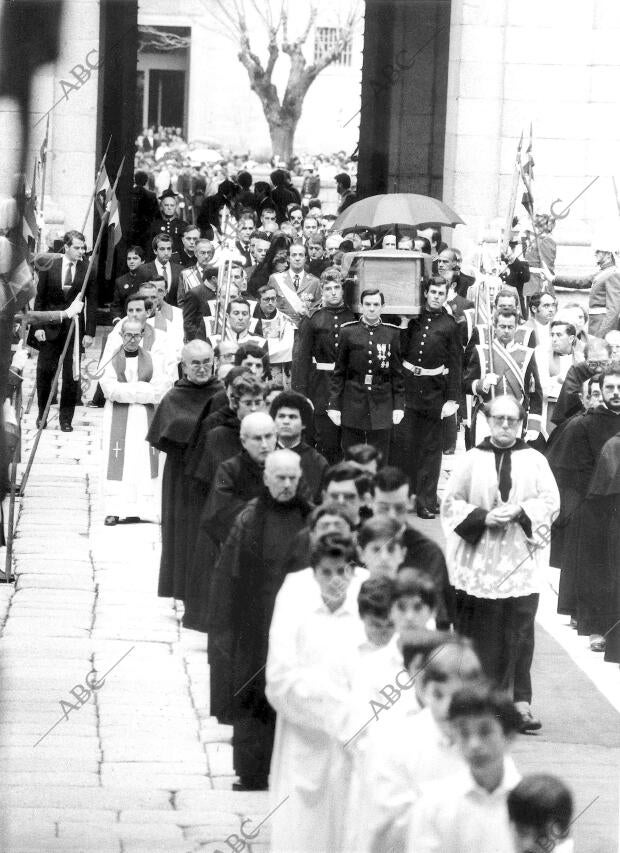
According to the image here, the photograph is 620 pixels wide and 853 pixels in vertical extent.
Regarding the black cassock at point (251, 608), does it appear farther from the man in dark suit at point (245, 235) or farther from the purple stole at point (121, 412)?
the man in dark suit at point (245, 235)

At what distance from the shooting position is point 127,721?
27.7 ft

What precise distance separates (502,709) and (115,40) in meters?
23.1

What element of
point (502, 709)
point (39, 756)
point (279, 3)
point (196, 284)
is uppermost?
point (279, 3)

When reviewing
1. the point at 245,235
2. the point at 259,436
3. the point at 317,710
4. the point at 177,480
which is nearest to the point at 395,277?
the point at 177,480

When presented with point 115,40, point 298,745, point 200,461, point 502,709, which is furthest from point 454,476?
point 115,40

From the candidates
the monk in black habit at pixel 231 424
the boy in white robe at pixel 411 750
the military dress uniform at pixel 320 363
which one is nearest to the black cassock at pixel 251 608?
the monk in black habit at pixel 231 424

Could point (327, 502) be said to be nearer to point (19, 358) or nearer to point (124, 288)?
point (19, 358)

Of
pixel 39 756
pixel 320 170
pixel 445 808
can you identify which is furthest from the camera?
pixel 320 170

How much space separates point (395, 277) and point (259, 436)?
6816 mm

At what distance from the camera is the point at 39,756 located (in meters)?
7.77

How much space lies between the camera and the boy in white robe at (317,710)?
554 cm

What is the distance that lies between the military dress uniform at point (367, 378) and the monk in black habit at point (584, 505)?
2.84 meters

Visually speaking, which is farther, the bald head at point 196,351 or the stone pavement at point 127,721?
the bald head at point 196,351

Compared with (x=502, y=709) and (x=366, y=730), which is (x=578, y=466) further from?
(x=502, y=709)
